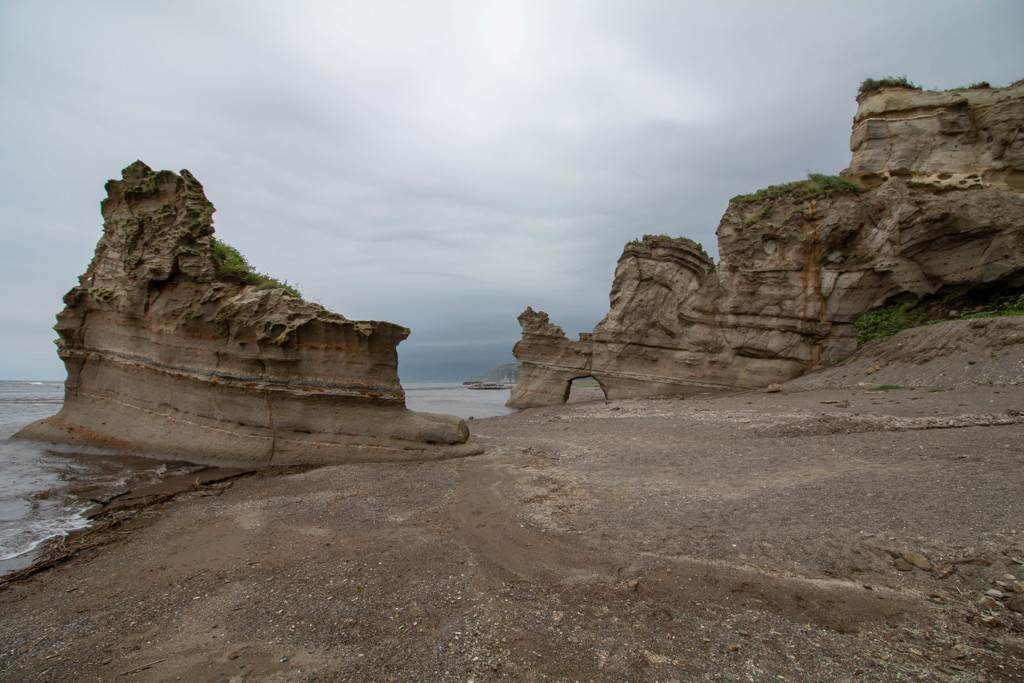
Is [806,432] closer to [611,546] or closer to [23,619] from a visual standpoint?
[611,546]

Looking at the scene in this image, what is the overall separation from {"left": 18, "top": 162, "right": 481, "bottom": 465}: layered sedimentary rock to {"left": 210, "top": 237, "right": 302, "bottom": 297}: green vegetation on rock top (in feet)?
0.28

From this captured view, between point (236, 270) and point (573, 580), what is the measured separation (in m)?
11.1

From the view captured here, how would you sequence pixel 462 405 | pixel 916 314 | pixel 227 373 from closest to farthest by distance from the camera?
1. pixel 227 373
2. pixel 916 314
3. pixel 462 405

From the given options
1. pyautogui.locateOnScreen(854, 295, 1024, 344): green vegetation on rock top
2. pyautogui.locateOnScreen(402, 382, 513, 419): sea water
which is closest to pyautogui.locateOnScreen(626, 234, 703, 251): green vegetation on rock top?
pyautogui.locateOnScreen(854, 295, 1024, 344): green vegetation on rock top

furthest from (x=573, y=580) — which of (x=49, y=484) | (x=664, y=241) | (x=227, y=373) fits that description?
(x=664, y=241)

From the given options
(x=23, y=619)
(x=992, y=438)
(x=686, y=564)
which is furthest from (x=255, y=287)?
(x=992, y=438)

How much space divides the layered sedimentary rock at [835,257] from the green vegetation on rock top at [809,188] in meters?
Answer: 0.09

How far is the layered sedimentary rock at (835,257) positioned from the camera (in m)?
17.7

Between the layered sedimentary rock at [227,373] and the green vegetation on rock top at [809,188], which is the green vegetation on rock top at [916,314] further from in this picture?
the layered sedimentary rock at [227,373]

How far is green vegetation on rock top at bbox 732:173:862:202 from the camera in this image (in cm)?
1919

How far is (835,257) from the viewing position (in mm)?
19203

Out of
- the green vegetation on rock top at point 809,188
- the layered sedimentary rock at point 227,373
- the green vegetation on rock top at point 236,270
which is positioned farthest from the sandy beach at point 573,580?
the green vegetation on rock top at point 809,188

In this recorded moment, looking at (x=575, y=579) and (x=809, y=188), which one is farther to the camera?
(x=809, y=188)

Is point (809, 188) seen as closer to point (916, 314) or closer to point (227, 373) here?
point (916, 314)
